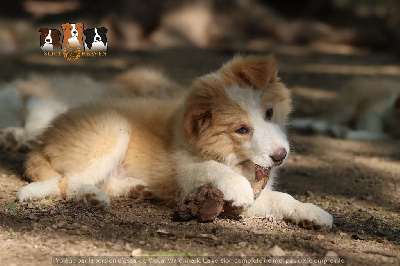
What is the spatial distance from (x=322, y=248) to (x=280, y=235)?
332mm

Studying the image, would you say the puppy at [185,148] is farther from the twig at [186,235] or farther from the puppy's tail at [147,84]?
the puppy's tail at [147,84]

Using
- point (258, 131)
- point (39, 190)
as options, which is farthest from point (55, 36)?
point (258, 131)

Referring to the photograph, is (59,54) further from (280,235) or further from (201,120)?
(280,235)

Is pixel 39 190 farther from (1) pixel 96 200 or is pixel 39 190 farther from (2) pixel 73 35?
(2) pixel 73 35

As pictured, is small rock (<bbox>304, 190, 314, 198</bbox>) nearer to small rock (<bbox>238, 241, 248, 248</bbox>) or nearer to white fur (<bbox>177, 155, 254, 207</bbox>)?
white fur (<bbox>177, 155, 254, 207</bbox>)

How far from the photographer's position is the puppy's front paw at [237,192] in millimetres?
3742

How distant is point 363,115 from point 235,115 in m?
4.55

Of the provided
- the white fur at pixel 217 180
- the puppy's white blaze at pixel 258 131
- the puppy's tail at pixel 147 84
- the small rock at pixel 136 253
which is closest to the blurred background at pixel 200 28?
the puppy's tail at pixel 147 84

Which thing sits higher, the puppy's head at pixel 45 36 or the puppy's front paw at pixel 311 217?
the puppy's head at pixel 45 36

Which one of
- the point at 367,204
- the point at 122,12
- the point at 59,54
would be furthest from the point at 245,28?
the point at 367,204

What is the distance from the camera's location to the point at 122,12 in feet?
38.6

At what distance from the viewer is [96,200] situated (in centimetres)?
405

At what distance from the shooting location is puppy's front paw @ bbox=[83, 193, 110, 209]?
4055 millimetres

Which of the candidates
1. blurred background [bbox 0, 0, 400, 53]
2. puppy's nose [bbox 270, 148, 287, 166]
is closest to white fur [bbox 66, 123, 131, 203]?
puppy's nose [bbox 270, 148, 287, 166]
